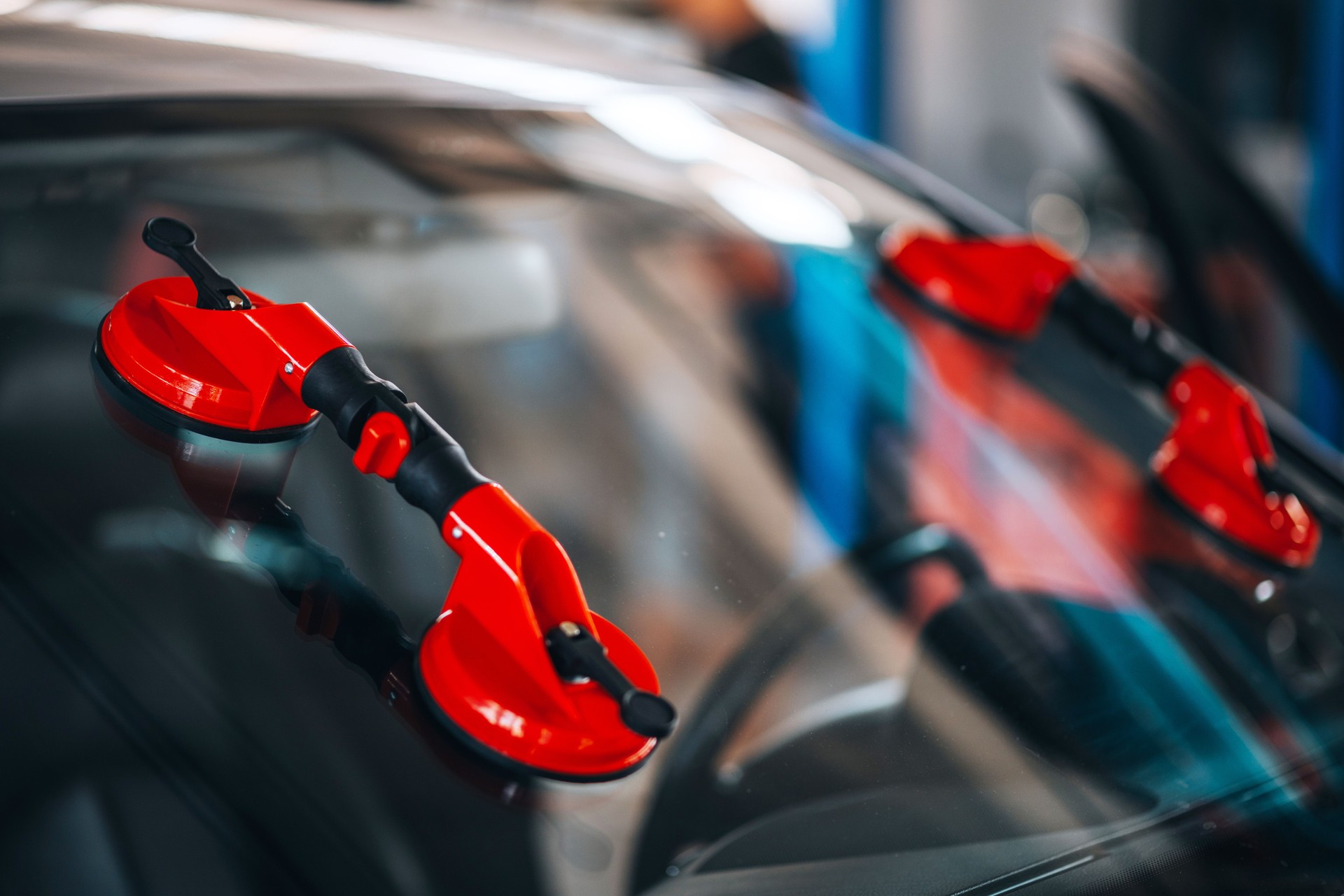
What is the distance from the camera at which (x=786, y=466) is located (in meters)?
0.86

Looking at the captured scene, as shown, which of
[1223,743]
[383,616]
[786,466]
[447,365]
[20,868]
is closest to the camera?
[20,868]

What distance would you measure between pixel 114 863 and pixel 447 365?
370mm

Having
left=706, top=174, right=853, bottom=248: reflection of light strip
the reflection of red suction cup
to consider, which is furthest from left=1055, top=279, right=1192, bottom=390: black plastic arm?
the reflection of red suction cup

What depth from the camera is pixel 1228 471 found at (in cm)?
72

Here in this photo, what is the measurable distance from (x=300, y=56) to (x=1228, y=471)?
634mm

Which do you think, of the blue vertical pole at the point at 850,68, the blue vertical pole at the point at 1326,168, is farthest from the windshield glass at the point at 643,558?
the blue vertical pole at the point at 850,68

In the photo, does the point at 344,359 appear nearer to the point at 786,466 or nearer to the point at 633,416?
the point at 633,416

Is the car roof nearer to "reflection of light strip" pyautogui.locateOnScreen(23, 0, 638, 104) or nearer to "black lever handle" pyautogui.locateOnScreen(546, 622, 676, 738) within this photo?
"reflection of light strip" pyautogui.locateOnScreen(23, 0, 638, 104)

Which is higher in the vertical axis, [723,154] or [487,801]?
[723,154]

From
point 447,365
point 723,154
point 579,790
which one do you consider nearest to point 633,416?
point 447,365

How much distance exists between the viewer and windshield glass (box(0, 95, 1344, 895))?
0.43 meters

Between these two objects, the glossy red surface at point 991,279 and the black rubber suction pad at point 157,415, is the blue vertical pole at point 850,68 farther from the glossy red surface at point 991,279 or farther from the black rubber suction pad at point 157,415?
the black rubber suction pad at point 157,415

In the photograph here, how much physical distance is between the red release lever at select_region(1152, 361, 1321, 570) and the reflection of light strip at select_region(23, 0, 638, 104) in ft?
1.48

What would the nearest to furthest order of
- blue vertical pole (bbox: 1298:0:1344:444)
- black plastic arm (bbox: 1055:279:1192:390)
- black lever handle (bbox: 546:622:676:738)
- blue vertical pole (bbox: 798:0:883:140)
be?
black lever handle (bbox: 546:622:676:738) → black plastic arm (bbox: 1055:279:1192:390) → blue vertical pole (bbox: 1298:0:1344:444) → blue vertical pole (bbox: 798:0:883:140)
